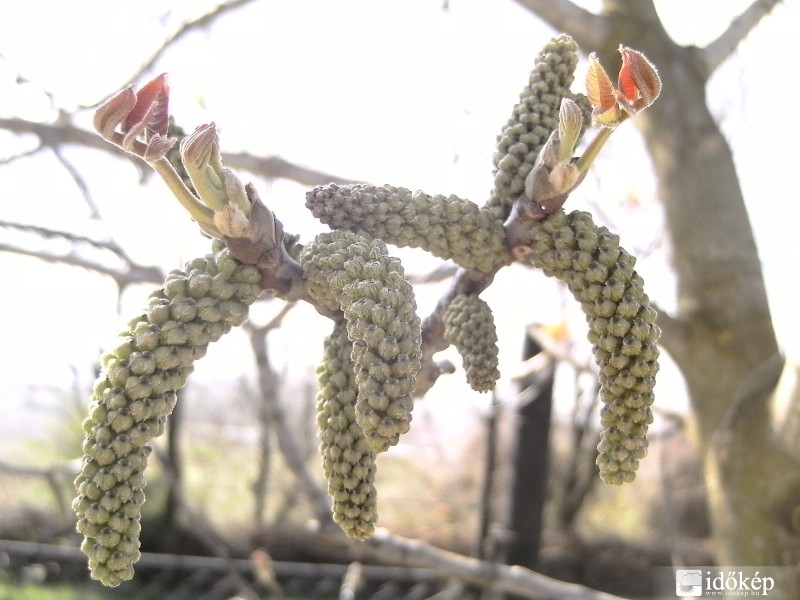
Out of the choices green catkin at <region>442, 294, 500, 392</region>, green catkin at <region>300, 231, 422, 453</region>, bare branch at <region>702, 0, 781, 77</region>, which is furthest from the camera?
bare branch at <region>702, 0, 781, 77</region>

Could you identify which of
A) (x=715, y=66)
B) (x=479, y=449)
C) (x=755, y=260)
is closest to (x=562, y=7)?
(x=715, y=66)

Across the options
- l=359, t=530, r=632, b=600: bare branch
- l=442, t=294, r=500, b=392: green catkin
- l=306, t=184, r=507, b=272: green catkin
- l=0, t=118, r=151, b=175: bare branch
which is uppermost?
l=0, t=118, r=151, b=175: bare branch

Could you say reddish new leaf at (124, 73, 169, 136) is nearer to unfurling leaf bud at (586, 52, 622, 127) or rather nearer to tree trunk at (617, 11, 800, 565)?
unfurling leaf bud at (586, 52, 622, 127)

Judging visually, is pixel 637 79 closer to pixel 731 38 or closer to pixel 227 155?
pixel 227 155

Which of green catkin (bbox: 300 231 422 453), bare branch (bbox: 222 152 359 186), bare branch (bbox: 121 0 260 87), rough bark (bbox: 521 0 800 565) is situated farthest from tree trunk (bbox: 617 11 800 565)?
green catkin (bbox: 300 231 422 453)

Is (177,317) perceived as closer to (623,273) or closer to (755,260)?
(623,273)

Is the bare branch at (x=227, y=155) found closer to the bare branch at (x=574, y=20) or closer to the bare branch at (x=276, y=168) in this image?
the bare branch at (x=276, y=168)

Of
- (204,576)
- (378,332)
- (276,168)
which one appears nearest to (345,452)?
(378,332)
